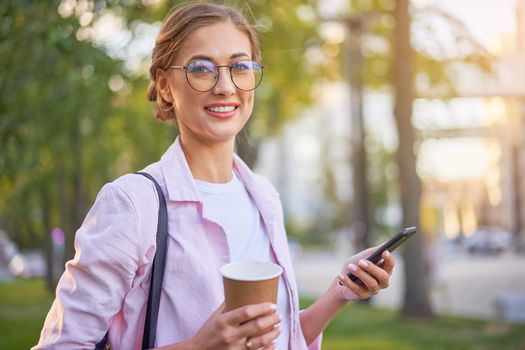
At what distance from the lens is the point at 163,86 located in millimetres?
2215

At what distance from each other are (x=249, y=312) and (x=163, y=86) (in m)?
0.86

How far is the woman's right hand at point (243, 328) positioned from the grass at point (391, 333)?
896 centimetres

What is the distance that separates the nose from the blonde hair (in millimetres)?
134

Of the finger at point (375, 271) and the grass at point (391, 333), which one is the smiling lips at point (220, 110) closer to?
the finger at point (375, 271)

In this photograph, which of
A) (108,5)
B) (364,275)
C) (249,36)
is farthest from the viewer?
(108,5)

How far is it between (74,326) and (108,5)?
5.06 meters

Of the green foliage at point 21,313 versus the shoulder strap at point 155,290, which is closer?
the shoulder strap at point 155,290

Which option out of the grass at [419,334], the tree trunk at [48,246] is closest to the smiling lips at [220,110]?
the grass at [419,334]

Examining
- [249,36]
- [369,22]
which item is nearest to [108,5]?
[249,36]

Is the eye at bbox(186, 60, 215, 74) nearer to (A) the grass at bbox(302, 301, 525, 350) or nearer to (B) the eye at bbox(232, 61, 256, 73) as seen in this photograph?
(B) the eye at bbox(232, 61, 256, 73)

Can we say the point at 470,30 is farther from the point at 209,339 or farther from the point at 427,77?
the point at 209,339

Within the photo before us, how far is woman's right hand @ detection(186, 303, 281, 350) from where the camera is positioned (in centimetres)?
160

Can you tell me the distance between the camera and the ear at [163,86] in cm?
219

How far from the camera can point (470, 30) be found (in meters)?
12.3
